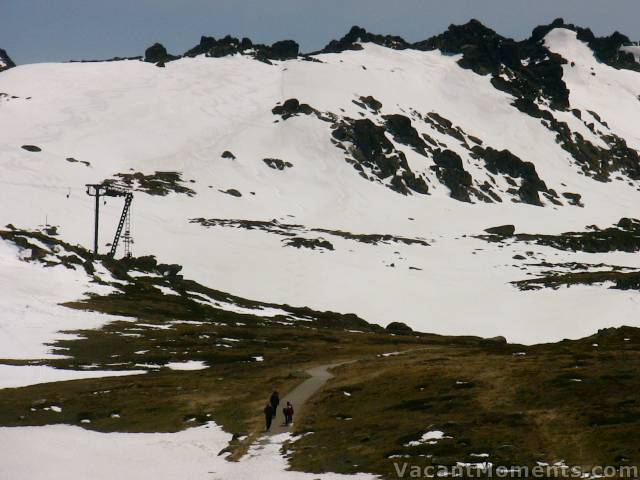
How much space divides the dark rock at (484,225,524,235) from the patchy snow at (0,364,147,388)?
129422 millimetres

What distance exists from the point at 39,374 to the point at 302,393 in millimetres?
20789

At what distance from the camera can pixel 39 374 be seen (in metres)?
58.6

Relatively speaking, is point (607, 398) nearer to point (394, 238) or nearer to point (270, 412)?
point (270, 412)

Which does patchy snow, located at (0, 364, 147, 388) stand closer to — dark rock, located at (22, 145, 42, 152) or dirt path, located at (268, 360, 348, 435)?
dirt path, located at (268, 360, 348, 435)

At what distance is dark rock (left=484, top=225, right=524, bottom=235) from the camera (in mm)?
179250

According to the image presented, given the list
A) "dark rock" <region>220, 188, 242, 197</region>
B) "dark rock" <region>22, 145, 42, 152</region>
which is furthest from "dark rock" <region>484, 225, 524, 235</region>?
"dark rock" <region>22, 145, 42, 152</region>

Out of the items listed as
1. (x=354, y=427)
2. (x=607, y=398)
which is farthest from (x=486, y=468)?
(x=607, y=398)

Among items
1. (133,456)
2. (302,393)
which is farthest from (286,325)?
(133,456)

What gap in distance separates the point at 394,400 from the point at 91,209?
113 m

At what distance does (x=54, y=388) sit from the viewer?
174 ft

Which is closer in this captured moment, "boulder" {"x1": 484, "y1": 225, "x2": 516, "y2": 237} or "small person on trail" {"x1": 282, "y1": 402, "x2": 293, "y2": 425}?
"small person on trail" {"x1": 282, "y1": 402, "x2": 293, "y2": 425}

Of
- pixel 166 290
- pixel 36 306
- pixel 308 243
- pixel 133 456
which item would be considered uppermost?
pixel 308 243

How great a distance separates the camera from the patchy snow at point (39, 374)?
56062mm

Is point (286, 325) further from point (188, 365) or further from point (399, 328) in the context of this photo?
point (188, 365)
